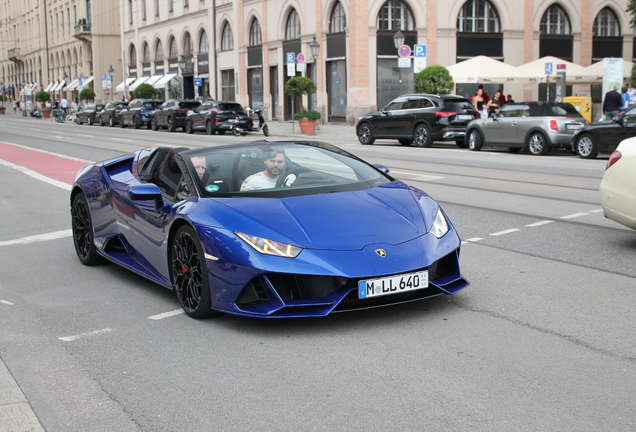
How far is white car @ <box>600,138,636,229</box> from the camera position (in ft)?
23.5

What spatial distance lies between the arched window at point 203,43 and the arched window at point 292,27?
13.5 meters

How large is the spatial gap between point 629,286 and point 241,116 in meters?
29.5

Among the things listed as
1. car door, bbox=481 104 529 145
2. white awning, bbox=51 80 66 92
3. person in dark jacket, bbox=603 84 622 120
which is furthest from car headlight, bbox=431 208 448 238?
white awning, bbox=51 80 66 92

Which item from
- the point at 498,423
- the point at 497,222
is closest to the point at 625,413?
the point at 498,423

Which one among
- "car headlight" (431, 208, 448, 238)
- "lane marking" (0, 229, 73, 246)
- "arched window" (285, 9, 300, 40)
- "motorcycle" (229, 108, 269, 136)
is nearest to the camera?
"car headlight" (431, 208, 448, 238)

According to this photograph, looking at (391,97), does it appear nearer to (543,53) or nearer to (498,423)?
(543,53)

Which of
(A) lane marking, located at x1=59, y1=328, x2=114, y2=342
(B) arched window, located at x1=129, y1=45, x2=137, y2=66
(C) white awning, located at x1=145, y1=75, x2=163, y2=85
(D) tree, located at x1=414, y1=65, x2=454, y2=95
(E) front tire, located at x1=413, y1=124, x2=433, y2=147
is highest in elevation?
(B) arched window, located at x1=129, y1=45, x2=137, y2=66

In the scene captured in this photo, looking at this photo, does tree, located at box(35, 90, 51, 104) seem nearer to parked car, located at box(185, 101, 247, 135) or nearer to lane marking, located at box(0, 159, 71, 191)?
parked car, located at box(185, 101, 247, 135)

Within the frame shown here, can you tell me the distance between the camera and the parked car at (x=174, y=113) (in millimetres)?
38312

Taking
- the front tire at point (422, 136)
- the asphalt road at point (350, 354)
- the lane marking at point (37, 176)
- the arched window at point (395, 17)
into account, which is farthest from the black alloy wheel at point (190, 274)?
the arched window at point (395, 17)

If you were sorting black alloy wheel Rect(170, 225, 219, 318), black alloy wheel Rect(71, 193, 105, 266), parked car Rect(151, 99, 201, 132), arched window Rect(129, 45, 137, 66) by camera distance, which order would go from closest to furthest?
black alloy wheel Rect(170, 225, 219, 318) → black alloy wheel Rect(71, 193, 105, 266) → parked car Rect(151, 99, 201, 132) → arched window Rect(129, 45, 137, 66)

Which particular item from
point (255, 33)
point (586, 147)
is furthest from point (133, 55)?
point (586, 147)

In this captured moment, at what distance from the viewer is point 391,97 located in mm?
40906

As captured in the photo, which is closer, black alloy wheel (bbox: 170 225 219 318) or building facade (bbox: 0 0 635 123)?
black alloy wheel (bbox: 170 225 219 318)
